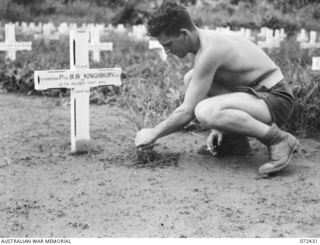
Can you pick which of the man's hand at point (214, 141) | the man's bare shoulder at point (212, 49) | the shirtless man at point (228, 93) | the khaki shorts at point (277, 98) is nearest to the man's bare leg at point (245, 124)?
the shirtless man at point (228, 93)

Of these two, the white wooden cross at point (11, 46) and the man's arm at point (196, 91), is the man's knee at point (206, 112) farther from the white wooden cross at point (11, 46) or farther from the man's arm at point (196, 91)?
the white wooden cross at point (11, 46)

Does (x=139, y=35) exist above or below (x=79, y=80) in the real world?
below

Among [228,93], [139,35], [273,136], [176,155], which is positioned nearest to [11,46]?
[139,35]

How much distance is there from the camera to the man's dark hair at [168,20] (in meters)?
4.17

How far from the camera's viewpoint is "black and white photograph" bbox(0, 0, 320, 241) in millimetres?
3463

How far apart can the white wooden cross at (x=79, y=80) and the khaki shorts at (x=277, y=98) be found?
104 centimetres

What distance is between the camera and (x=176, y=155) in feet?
15.7

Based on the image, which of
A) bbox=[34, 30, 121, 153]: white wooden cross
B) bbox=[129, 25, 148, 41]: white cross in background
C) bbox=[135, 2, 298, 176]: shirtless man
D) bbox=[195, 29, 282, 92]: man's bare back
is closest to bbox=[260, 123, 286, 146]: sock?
bbox=[135, 2, 298, 176]: shirtless man

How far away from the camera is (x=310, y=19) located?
58.2 ft

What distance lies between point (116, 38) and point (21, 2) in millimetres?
6363

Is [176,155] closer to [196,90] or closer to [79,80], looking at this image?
[196,90]

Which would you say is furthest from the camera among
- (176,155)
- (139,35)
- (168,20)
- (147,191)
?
(139,35)

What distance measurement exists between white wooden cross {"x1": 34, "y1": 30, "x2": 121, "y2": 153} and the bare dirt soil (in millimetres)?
172

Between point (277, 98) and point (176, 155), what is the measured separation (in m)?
0.88
